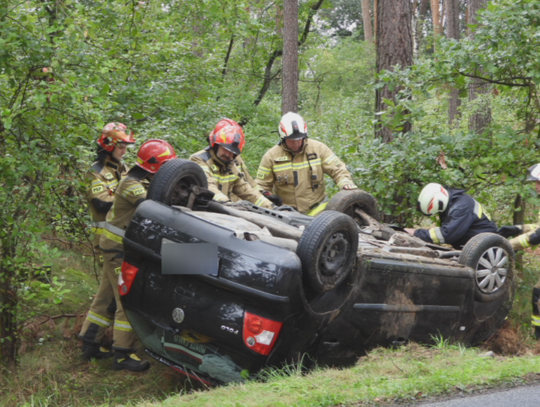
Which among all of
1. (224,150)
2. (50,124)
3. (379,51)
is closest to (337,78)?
(379,51)

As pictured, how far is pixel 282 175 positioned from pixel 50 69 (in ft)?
10.3

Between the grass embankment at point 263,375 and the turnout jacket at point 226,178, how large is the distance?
6.48 feet

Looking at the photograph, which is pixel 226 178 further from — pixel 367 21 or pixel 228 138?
pixel 367 21

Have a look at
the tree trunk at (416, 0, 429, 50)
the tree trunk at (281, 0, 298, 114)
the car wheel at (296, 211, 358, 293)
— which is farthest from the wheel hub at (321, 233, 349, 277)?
the tree trunk at (416, 0, 429, 50)

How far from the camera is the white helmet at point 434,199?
638 cm

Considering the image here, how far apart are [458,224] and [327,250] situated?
271cm

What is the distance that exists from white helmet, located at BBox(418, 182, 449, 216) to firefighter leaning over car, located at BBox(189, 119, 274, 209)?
1.68m

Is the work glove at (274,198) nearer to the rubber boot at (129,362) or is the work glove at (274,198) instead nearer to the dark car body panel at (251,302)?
the dark car body panel at (251,302)

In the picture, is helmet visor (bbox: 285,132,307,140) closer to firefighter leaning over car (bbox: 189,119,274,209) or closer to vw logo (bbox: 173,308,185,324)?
firefighter leaning over car (bbox: 189,119,274,209)

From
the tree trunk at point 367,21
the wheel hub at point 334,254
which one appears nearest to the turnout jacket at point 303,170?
the wheel hub at point 334,254

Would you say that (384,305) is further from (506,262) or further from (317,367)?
(506,262)

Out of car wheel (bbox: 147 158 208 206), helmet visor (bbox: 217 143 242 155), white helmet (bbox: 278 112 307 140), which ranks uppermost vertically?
white helmet (bbox: 278 112 307 140)

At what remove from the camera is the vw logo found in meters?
4.12

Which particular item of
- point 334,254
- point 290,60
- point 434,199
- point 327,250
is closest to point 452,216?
point 434,199
